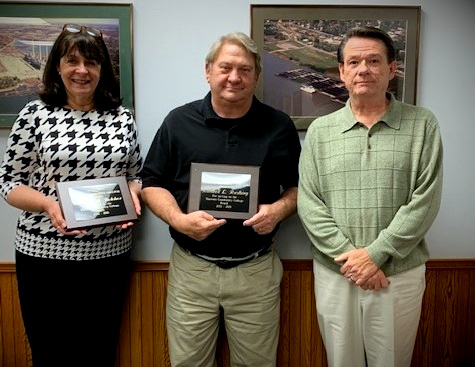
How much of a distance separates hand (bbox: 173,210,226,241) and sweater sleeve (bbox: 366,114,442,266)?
0.54 meters

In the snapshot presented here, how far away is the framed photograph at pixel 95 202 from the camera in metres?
1.59

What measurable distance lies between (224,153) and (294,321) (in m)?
0.95

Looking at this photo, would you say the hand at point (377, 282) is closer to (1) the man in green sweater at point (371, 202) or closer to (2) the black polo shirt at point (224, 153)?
(1) the man in green sweater at point (371, 202)

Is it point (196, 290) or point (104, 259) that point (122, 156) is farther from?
point (196, 290)

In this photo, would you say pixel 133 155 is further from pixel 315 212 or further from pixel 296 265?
pixel 296 265

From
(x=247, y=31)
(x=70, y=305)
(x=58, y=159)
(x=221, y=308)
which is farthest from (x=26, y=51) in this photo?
(x=221, y=308)

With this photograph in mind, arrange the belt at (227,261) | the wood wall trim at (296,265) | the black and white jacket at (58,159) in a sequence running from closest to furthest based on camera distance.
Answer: the black and white jacket at (58,159) → the belt at (227,261) → the wood wall trim at (296,265)

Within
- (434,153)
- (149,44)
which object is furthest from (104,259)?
(434,153)

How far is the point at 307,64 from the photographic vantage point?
2.01m

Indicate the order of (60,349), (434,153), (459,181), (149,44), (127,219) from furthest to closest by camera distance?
1. (459,181)
2. (149,44)
3. (60,349)
4. (127,219)
5. (434,153)

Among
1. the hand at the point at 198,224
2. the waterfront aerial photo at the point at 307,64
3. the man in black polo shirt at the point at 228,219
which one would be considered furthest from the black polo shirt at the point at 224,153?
the waterfront aerial photo at the point at 307,64

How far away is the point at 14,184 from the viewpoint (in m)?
1.68

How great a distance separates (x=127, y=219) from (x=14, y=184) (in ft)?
1.44

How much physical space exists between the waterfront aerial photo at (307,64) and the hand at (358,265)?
0.69 m
